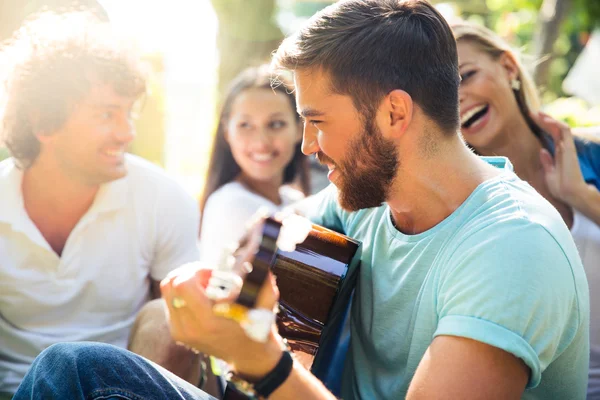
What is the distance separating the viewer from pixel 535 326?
5.05 feet

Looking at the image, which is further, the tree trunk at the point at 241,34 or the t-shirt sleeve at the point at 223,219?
the tree trunk at the point at 241,34

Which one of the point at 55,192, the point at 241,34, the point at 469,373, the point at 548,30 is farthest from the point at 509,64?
the point at 548,30

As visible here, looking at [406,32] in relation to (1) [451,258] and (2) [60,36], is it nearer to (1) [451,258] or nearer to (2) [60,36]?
(1) [451,258]

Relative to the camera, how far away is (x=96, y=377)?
171cm

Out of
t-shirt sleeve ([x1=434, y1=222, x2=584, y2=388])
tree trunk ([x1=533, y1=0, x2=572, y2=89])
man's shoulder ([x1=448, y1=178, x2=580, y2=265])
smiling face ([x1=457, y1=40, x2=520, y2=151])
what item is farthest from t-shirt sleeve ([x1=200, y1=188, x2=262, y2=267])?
tree trunk ([x1=533, y1=0, x2=572, y2=89])

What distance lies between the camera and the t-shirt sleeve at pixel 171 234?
2871 mm

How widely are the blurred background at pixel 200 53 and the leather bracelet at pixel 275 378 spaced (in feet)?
7.53

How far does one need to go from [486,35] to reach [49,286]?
6.90 feet

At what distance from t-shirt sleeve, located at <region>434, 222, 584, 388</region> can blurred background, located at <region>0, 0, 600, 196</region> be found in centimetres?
226

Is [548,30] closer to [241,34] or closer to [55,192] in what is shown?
[241,34]

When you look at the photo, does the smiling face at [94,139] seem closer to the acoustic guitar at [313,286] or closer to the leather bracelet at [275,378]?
the acoustic guitar at [313,286]

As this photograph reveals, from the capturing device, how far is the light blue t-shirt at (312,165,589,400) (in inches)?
60.7

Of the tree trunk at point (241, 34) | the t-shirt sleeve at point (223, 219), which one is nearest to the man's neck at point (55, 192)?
the t-shirt sleeve at point (223, 219)

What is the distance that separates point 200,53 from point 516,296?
6470mm
